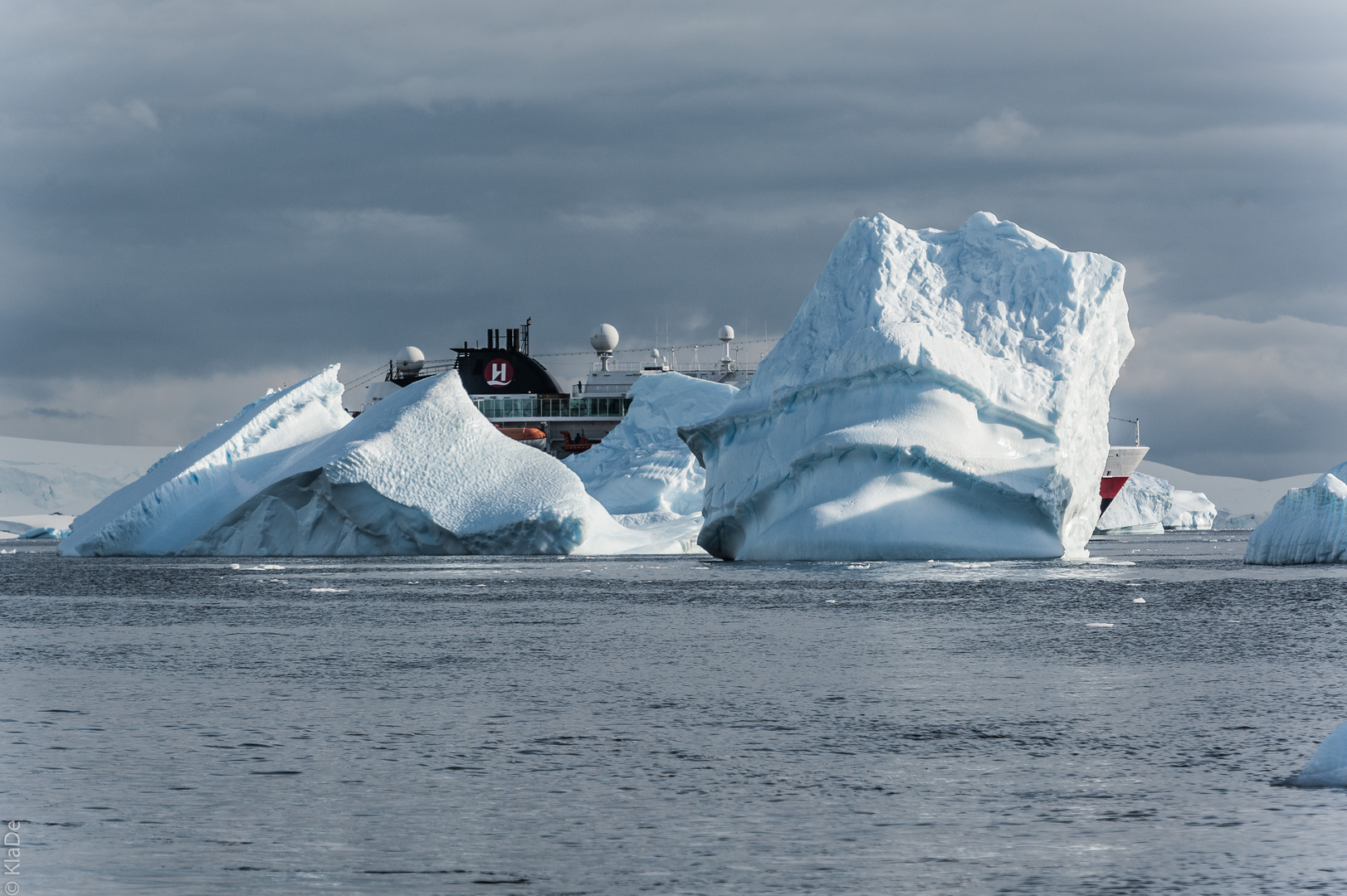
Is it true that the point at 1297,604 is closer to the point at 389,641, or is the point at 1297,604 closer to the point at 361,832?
the point at 389,641

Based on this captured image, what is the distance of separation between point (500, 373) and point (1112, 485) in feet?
71.8

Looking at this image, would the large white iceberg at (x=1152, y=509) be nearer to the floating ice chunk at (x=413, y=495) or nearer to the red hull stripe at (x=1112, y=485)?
the red hull stripe at (x=1112, y=485)

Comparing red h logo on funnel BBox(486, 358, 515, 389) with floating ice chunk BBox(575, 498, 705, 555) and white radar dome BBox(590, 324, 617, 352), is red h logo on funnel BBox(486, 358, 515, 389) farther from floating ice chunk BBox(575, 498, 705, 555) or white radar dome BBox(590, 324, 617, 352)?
floating ice chunk BBox(575, 498, 705, 555)

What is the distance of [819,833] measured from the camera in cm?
483

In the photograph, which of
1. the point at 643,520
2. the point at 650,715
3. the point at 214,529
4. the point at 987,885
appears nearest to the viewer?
the point at 987,885

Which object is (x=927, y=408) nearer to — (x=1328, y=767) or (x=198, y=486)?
(x=198, y=486)

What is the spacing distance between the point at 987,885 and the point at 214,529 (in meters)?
27.4

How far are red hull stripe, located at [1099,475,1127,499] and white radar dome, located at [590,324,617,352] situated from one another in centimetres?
1810

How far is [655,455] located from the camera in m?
40.4

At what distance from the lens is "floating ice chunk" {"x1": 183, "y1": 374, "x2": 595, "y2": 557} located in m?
27.5

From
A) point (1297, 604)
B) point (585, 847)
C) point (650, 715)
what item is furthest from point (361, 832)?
point (1297, 604)

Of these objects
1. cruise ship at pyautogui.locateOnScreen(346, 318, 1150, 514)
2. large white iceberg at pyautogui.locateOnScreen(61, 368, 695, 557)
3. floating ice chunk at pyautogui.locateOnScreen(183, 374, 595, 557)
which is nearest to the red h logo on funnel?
cruise ship at pyautogui.locateOnScreen(346, 318, 1150, 514)

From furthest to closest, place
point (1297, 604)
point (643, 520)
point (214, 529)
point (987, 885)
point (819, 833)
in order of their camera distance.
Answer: point (643, 520) → point (214, 529) → point (1297, 604) → point (819, 833) → point (987, 885)

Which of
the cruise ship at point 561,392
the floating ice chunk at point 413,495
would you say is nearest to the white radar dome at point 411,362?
the cruise ship at point 561,392
